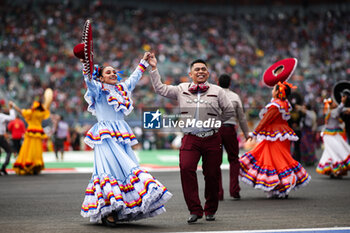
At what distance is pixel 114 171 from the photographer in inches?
258

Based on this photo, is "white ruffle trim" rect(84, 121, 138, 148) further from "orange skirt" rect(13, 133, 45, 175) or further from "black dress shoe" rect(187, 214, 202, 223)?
"orange skirt" rect(13, 133, 45, 175)

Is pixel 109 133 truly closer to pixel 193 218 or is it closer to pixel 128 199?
pixel 128 199

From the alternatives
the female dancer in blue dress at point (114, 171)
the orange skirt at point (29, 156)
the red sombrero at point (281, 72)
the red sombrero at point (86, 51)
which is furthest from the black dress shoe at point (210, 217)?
the orange skirt at point (29, 156)

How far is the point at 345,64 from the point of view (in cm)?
3862

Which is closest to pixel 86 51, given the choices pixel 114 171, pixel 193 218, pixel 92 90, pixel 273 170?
pixel 92 90

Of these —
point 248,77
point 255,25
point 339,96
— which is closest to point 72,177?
point 339,96

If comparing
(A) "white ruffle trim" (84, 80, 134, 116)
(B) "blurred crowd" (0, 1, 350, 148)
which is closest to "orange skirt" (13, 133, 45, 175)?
(A) "white ruffle trim" (84, 80, 134, 116)

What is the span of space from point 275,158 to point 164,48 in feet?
97.5

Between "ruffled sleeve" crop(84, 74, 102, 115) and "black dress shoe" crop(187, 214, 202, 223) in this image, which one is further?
"black dress shoe" crop(187, 214, 202, 223)

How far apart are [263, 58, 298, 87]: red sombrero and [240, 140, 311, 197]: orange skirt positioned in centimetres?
113

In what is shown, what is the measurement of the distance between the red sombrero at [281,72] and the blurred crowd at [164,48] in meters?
18.3

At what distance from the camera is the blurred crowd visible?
30484 millimetres

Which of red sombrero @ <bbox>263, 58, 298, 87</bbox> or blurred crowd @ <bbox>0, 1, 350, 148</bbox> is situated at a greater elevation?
blurred crowd @ <bbox>0, 1, 350, 148</bbox>

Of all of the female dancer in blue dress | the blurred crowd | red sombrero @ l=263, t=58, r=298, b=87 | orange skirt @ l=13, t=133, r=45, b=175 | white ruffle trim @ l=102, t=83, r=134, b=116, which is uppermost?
the blurred crowd
